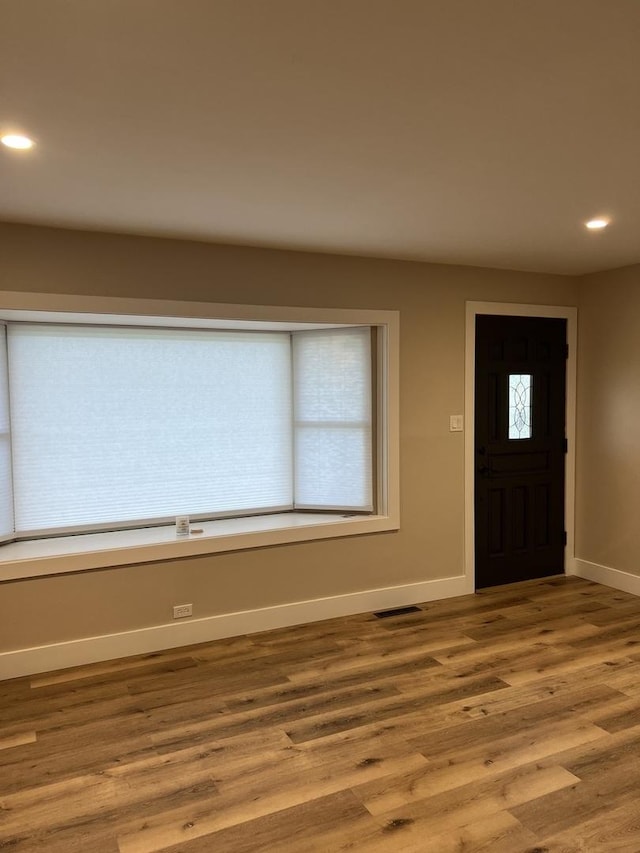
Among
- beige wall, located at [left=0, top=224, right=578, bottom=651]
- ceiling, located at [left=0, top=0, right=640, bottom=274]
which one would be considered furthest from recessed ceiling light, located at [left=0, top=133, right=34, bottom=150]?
beige wall, located at [left=0, top=224, right=578, bottom=651]

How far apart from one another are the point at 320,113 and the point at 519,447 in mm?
3494

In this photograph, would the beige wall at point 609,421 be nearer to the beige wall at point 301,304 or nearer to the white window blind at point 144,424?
the beige wall at point 301,304

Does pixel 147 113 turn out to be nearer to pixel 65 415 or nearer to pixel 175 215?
pixel 175 215

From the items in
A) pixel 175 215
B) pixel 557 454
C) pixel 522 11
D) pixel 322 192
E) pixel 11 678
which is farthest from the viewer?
pixel 557 454

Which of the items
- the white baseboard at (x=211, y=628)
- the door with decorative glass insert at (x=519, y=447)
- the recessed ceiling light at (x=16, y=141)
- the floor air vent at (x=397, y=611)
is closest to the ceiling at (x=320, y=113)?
the recessed ceiling light at (x=16, y=141)

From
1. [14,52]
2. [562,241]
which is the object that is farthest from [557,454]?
[14,52]

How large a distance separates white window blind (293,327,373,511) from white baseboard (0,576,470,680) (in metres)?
0.68

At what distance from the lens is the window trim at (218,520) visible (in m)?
3.42

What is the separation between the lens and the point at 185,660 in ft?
11.7

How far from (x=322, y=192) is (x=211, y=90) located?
1.02 m

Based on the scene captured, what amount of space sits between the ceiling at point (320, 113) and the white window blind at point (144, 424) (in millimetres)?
971

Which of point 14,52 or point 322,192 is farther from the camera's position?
point 322,192

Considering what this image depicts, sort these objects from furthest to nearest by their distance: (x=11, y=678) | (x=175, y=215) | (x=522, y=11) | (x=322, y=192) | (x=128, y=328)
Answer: (x=128, y=328)
(x=11, y=678)
(x=175, y=215)
(x=322, y=192)
(x=522, y=11)

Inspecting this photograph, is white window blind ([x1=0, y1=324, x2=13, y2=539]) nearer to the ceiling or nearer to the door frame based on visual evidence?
the ceiling
